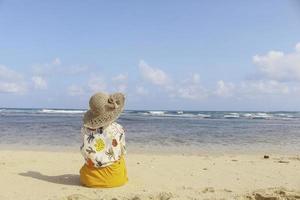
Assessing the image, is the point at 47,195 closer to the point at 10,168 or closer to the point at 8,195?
the point at 8,195

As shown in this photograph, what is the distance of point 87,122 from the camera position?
19.9 ft

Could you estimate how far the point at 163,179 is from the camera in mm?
6559

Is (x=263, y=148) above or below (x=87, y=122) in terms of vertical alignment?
below

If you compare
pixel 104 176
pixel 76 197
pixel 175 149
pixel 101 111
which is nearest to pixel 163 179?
pixel 104 176

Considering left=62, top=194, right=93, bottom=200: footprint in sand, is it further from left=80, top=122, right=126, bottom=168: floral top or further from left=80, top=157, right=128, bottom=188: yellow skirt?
left=80, top=122, right=126, bottom=168: floral top

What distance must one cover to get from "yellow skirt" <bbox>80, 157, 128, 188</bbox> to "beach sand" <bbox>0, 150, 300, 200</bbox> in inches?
4.7

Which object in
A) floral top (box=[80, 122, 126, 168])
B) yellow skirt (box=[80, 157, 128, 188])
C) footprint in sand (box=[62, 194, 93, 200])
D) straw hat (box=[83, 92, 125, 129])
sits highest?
straw hat (box=[83, 92, 125, 129])

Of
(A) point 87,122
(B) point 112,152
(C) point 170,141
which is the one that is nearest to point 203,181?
(B) point 112,152

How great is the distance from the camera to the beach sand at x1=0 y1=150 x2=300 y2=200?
5.51 m

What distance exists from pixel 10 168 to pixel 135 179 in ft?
7.80

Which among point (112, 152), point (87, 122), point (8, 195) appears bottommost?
point (8, 195)

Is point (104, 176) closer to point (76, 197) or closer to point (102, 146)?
point (102, 146)

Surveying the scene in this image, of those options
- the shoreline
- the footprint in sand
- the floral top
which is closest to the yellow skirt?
the floral top

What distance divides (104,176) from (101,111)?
94 cm
